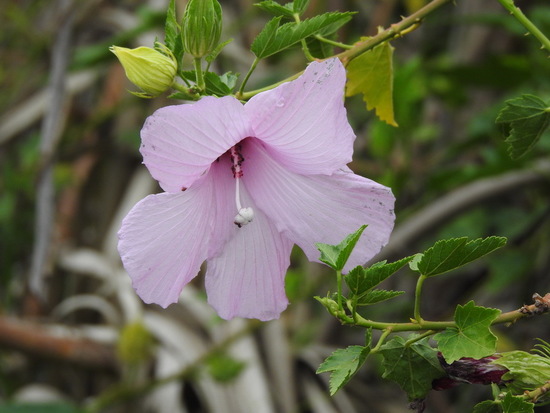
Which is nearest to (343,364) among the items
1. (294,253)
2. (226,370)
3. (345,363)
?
(345,363)

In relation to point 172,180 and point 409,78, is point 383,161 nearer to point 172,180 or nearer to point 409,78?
point 409,78

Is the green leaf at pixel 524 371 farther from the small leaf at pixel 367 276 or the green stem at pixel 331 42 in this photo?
the green stem at pixel 331 42

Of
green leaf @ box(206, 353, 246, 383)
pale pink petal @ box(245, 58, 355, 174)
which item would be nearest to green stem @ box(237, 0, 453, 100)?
pale pink petal @ box(245, 58, 355, 174)

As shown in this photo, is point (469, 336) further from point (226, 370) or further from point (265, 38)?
point (226, 370)

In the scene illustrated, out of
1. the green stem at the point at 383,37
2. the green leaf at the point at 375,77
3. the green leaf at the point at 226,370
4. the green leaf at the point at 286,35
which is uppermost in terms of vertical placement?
the green leaf at the point at 286,35

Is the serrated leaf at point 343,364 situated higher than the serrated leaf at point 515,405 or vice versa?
the serrated leaf at point 343,364

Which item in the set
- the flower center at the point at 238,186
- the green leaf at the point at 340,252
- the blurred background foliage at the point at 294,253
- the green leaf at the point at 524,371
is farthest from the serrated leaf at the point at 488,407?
the blurred background foliage at the point at 294,253

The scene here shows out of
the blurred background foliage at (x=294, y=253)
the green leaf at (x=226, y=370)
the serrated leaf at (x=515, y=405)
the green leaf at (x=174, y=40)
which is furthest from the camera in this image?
the blurred background foliage at (x=294, y=253)
